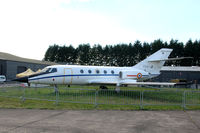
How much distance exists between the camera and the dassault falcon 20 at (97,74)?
1617 centimetres

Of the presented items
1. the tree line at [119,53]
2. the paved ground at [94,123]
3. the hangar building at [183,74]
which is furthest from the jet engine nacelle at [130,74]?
the tree line at [119,53]

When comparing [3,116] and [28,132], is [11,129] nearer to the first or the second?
[28,132]

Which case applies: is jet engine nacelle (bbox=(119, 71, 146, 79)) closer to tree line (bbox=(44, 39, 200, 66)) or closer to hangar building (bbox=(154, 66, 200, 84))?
hangar building (bbox=(154, 66, 200, 84))

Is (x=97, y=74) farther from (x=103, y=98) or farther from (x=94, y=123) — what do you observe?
(x=94, y=123)

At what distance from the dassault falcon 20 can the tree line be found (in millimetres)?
41593

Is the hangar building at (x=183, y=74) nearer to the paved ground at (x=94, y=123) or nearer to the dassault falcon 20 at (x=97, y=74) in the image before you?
the dassault falcon 20 at (x=97, y=74)

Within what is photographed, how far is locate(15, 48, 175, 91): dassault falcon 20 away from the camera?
53.1 feet

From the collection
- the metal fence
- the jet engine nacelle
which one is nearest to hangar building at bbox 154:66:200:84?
the jet engine nacelle

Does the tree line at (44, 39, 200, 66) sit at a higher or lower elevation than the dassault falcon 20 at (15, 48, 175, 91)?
higher

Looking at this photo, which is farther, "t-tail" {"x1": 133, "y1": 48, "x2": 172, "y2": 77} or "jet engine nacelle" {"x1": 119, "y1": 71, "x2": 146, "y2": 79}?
"t-tail" {"x1": 133, "y1": 48, "x2": 172, "y2": 77}

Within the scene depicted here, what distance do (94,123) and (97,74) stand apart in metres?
12.3

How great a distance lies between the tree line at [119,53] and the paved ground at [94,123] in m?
56.2

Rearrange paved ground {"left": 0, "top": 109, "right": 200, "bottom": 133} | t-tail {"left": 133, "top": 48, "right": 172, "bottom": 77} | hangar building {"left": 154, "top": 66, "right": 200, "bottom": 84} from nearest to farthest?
paved ground {"left": 0, "top": 109, "right": 200, "bottom": 133} < t-tail {"left": 133, "top": 48, "right": 172, "bottom": 77} < hangar building {"left": 154, "top": 66, "right": 200, "bottom": 84}

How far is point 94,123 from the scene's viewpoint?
23.5ft
